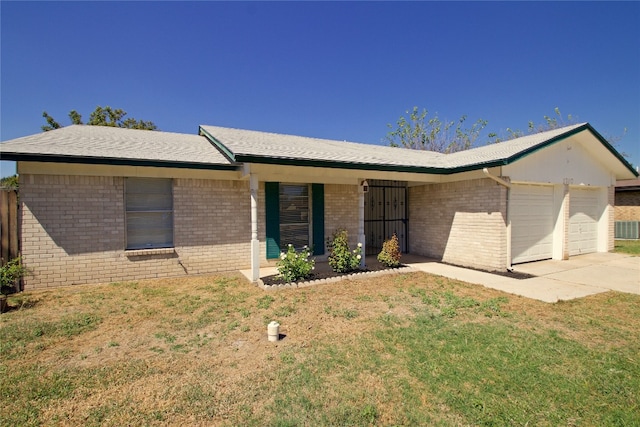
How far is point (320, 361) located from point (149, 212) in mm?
6325

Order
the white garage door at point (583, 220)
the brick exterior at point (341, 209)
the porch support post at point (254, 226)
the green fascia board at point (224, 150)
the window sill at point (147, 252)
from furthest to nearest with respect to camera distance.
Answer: the white garage door at point (583, 220) → the brick exterior at point (341, 209) → the window sill at point (147, 252) → the porch support post at point (254, 226) → the green fascia board at point (224, 150)

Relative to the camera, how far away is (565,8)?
11.1 m

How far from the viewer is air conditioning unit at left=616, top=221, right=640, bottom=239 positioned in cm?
1620

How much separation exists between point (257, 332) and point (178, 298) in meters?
2.57

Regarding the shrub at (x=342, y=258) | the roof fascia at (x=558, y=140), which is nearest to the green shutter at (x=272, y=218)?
the shrub at (x=342, y=258)

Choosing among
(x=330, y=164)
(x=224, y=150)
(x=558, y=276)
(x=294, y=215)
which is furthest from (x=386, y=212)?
(x=224, y=150)

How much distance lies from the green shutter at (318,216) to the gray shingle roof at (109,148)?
2.83 m

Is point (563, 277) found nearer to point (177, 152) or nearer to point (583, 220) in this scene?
point (583, 220)

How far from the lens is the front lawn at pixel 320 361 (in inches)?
105

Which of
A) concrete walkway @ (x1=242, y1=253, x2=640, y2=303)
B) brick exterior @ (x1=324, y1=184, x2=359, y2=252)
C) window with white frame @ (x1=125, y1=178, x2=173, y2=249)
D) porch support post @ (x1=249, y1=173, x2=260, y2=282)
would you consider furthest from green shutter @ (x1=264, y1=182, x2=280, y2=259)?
window with white frame @ (x1=125, y1=178, x2=173, y2=249)

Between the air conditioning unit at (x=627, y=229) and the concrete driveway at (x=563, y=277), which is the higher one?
the air conditioning unit at (x=627, y=229)

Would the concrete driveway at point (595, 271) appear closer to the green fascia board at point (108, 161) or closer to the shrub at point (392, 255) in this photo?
the shrub at point (392, 255)

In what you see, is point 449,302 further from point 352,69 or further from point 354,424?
point 352,69

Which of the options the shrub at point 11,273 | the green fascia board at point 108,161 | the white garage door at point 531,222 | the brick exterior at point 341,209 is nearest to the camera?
the shrub at point 11,273
